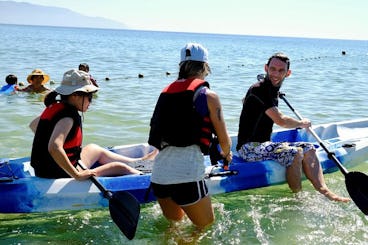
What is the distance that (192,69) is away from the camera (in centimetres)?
368

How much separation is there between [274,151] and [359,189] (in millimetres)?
949

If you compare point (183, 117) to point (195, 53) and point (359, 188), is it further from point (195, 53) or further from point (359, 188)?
point (359, 188)

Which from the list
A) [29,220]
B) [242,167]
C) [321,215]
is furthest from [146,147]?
[321,215]

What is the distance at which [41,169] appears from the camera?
14.7 feet

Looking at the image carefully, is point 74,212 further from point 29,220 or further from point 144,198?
point 144,198

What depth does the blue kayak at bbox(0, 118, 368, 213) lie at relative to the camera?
445cm

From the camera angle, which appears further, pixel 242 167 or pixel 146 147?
pixel 146 147

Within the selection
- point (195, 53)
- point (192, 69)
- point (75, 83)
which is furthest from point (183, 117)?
point (75, 83)

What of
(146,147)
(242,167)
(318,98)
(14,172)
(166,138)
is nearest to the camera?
(166,138)

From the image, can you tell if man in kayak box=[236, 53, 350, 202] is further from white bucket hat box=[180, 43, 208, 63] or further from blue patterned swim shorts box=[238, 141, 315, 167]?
white bucket hat box=[180, 43, 208, 63]

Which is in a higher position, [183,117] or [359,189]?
[183,117]

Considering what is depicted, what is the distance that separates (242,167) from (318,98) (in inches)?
379

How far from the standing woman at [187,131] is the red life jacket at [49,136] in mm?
804

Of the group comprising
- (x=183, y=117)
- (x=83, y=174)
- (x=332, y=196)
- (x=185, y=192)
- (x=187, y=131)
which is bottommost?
(x=332, y=196)
